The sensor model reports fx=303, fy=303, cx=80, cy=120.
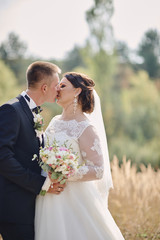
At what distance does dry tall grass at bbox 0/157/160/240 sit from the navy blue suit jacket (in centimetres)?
260

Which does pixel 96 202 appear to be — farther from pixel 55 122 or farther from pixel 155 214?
pixel 155 214

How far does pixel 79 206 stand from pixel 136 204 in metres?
2.42

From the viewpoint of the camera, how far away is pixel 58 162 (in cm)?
311

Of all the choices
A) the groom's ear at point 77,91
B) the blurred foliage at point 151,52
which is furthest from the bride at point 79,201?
the blurred foliage at point 151,52

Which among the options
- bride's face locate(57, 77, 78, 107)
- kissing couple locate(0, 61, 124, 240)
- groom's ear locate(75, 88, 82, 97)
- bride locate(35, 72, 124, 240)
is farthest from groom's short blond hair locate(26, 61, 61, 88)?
bride locate(35, 72, 124, 240)

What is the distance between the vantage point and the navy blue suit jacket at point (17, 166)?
10.6 ft

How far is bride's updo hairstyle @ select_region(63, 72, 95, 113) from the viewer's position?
4.05 m

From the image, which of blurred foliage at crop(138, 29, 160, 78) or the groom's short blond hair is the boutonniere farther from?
blurred foliage at crop(138, 29, 160, 78)

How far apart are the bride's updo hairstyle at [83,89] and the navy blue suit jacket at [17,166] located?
0.83 m

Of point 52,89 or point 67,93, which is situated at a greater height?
point 52,89

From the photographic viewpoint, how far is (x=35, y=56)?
31359mm

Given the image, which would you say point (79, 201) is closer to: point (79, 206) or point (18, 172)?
point (79, 206)

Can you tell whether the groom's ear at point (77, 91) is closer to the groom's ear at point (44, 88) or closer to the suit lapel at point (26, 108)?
the groom's ear at point (44, 88)

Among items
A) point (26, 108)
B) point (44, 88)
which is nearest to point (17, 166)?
point (26, 108)
